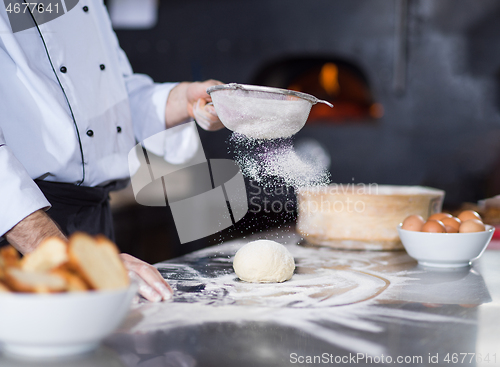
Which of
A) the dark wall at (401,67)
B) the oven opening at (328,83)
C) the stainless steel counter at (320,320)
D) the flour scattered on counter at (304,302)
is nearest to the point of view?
the stainless steel counter at (320,320)

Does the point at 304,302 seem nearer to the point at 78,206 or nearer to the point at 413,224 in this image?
the point at 413,224

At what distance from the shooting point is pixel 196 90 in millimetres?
1467

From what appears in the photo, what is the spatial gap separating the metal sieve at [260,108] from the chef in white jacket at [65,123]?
22 cm

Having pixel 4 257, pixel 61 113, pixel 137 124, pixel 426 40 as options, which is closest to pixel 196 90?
pixel 137 124

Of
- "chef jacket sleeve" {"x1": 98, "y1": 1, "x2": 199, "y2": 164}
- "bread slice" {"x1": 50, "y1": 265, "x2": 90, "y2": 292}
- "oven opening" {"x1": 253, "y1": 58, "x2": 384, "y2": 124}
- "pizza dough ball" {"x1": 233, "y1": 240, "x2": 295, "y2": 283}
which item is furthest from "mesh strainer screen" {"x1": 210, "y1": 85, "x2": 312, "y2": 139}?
"oven opening" {"x1": 253, "y1": 58, "x2": 384, "y2": 124}

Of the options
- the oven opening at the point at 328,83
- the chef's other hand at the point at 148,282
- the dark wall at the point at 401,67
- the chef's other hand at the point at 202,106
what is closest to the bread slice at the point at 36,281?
the chef's other hand at the point at 148,282

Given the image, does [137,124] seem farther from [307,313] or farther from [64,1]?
[307,313]

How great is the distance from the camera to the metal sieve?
1.07 m

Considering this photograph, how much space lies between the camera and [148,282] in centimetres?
86

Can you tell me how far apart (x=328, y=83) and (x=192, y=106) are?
8.65 ft

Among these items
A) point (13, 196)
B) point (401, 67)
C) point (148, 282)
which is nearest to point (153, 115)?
point (13, 196)

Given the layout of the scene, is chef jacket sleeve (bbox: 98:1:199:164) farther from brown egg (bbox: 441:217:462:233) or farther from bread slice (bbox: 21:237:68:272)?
bread slice (bbox: 21:237:68:272)

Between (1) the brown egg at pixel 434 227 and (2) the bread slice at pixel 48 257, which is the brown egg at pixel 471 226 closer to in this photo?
(1) the brown egg at pixel 434 227

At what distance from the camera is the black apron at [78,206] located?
1.23m
